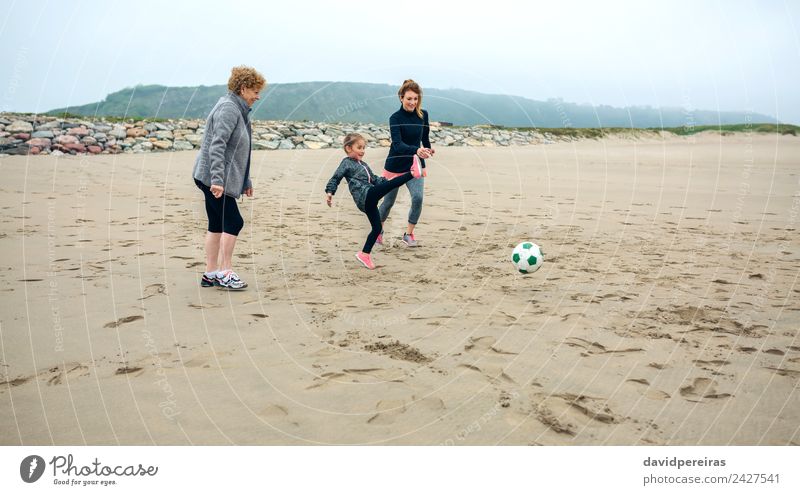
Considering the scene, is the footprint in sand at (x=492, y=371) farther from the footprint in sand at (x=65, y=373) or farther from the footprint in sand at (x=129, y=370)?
the footprint in sand at (x=65, y=373)

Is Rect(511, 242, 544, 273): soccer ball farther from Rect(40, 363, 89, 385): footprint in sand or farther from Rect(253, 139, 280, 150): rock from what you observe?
Rect(253, 139, 280, 150): rock

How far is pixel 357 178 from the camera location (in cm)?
773

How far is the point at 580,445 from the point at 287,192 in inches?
470

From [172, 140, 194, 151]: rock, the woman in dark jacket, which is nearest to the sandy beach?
the woman in dark jacket

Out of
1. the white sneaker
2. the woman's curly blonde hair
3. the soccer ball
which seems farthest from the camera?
the soccer ball

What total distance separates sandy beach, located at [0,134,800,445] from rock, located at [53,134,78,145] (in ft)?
38.7

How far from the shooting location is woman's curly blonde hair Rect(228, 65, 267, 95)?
5949 millimetres

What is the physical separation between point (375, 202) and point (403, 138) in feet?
3.70

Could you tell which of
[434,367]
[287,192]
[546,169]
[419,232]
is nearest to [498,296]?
[434,367]

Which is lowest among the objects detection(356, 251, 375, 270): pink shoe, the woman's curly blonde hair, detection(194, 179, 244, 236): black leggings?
detection(356, 251, 375, 270): pink shoe

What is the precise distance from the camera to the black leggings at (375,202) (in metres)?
7.39

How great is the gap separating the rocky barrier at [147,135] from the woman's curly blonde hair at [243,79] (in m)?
17.9

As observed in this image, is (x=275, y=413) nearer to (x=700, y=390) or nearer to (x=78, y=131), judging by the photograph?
(x=700, y=390)

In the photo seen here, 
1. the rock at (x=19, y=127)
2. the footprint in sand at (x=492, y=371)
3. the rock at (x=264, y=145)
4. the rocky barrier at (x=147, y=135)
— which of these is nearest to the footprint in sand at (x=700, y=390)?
the footprint in sand at (x=492, y=371)
